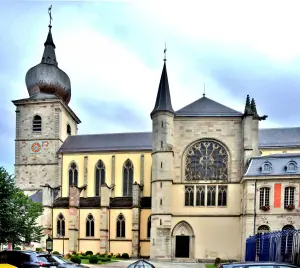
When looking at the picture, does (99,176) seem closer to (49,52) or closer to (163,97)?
(163,97)

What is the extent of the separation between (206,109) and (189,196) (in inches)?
379

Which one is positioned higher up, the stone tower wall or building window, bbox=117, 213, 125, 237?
the stone tower wall

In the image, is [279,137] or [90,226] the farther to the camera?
[279,137]

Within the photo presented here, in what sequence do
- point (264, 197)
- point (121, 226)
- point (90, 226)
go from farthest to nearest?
point (90, 226)
point (121, 226)
point (264, 197)

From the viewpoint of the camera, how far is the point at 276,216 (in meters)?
36.9

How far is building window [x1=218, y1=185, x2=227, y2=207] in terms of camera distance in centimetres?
4119

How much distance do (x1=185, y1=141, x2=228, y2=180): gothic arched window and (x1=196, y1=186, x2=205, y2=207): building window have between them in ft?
3.47

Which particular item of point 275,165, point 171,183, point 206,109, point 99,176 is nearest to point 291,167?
point 275,165

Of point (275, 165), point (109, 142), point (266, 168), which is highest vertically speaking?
point (109, 142)

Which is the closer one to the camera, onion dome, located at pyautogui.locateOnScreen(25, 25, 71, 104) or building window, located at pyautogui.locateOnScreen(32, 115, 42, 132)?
onion dome, located at pyautogui.locateOnScreen(25, 25, 71, 104)

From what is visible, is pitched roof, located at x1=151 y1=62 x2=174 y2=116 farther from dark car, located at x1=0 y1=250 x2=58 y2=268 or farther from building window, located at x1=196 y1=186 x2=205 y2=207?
dark car, located at x1=0 y1=250 x2=58 y2=268

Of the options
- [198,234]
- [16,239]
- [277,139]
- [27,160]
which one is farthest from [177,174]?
[27,160]

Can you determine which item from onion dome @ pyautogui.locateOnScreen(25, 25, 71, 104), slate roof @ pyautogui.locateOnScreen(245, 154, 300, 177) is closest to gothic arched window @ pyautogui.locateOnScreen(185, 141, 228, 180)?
slate roof @ pyautogui.locateOnScreen(245, 154, 300, 177)

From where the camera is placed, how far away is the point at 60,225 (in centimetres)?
4844
